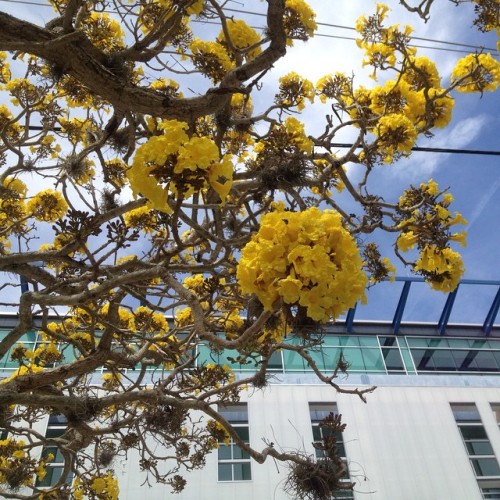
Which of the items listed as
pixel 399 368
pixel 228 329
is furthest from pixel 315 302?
pixel 399 368

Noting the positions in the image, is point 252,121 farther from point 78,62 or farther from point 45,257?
point 45,257

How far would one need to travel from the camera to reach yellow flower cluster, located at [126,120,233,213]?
5.98ft

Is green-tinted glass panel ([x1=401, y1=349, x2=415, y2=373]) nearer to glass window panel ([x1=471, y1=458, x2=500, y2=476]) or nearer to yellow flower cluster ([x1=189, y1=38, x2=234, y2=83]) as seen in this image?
glass window panel ([x1=471, y1=458, x2=500, y2=476])

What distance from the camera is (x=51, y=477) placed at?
36.0 ft

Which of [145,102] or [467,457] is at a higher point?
[467,457]

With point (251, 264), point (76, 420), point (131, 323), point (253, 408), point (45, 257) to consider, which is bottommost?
point (251, 264)

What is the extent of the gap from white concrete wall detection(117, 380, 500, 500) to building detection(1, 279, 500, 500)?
0.03 metres

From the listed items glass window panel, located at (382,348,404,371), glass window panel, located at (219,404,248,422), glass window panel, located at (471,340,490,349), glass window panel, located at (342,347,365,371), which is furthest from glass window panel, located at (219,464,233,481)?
glass window panel, located at (471,340,490,349)

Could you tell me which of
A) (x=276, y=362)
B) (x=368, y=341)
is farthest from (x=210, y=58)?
(x=368, y=341)

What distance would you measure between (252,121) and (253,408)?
10463 mm

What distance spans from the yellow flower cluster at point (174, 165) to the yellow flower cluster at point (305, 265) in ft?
1.06

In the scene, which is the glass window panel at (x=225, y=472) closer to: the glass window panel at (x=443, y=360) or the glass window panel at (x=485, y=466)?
the glass window panel at (x=485, y=466)

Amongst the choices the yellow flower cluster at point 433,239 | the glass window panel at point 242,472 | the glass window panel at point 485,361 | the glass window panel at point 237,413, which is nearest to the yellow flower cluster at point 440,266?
the yellow flower cluster at point 433,239

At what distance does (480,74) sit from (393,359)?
500 inches
